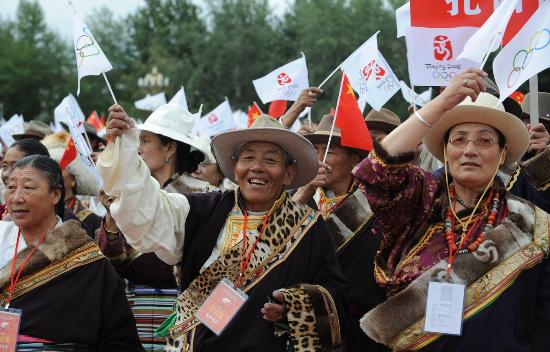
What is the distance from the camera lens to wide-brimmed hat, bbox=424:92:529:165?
163 inches

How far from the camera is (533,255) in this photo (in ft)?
Answer: 13.1

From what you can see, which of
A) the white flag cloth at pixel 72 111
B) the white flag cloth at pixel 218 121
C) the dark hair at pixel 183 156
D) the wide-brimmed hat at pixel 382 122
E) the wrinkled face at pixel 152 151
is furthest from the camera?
the white flag cloth at pixel 218 121

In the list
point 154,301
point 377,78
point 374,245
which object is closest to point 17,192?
point 154,301

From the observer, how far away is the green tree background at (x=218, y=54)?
46281 mm

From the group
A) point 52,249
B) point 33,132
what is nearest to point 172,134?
point 52,249

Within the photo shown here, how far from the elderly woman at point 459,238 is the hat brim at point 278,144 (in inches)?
27.9

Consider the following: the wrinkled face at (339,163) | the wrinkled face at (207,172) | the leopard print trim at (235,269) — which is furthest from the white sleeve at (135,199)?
the wrinkled face at (207,172)

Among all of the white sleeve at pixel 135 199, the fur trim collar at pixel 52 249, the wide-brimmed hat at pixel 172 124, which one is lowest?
the fur trim collar at pixel 52 249

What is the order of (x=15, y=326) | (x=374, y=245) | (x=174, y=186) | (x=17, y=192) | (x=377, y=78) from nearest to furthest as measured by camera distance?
(x=15, y=326), (x=17, y=192), (x=374, y=245), (x=174, y=186), (x=377, y=78)

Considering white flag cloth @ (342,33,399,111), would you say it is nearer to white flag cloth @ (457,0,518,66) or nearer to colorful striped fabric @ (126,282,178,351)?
colorful striped fabric @ (126,282,178,351)

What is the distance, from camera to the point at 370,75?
24.5 feet

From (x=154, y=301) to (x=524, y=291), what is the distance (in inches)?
104

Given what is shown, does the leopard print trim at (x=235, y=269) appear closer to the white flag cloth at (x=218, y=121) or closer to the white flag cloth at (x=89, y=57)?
the white flag cloth at (x=89, y=57)

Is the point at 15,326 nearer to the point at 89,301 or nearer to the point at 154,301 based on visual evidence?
the point at 89,301
